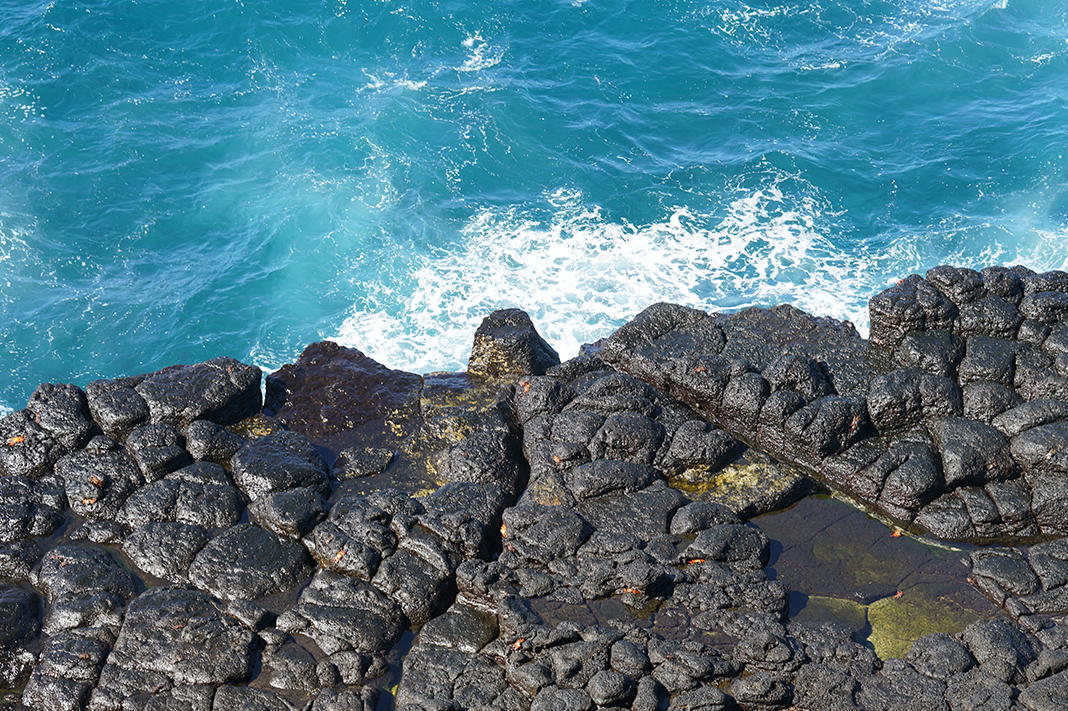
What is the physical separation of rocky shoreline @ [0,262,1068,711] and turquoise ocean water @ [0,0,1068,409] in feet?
33.1

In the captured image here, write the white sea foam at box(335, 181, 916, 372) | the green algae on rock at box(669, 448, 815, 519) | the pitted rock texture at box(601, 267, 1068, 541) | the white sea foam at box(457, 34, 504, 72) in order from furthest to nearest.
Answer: the white sea foam at box(457, 34, 504, 72) < the white sea foam at box(335, 181, 916, 372) < the green algae on rock at box(669, 448, 815, 519) < the pitted rock texture at box(601, 267, 1068, 541)

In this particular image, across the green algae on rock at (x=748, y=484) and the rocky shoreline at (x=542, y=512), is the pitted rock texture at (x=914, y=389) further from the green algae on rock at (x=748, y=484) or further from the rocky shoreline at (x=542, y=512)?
the green algae on rock at (x=748, y=484)

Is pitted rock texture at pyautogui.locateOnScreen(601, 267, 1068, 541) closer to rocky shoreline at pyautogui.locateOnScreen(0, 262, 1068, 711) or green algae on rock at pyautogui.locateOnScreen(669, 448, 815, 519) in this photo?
rocky shoreline at pyautogui.locateOnScreen(0, 262, 1068, 711)

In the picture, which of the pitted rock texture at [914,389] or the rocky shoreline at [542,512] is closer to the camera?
the rocky shoreline at [542,512]

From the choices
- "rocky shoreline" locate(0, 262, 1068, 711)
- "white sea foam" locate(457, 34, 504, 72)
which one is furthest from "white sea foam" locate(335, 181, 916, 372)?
"white sea foam" locate(457, 34, 504, 72)

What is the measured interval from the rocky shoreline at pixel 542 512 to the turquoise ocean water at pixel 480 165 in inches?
397

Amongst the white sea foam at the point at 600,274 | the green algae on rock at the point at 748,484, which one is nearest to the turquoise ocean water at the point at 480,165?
the white sea foam at the point at 600,274

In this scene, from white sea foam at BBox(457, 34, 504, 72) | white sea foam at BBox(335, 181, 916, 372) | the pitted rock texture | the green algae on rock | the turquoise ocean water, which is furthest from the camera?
white sea foam at BBox(457, 34, 504, 72)

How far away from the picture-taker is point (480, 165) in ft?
124

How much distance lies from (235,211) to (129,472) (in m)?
19.9

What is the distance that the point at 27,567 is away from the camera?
54.4 ft

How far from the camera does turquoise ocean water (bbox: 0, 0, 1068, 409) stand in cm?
3198

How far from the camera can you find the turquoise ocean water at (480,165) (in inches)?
1259

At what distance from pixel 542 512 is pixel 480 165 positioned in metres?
24.0
